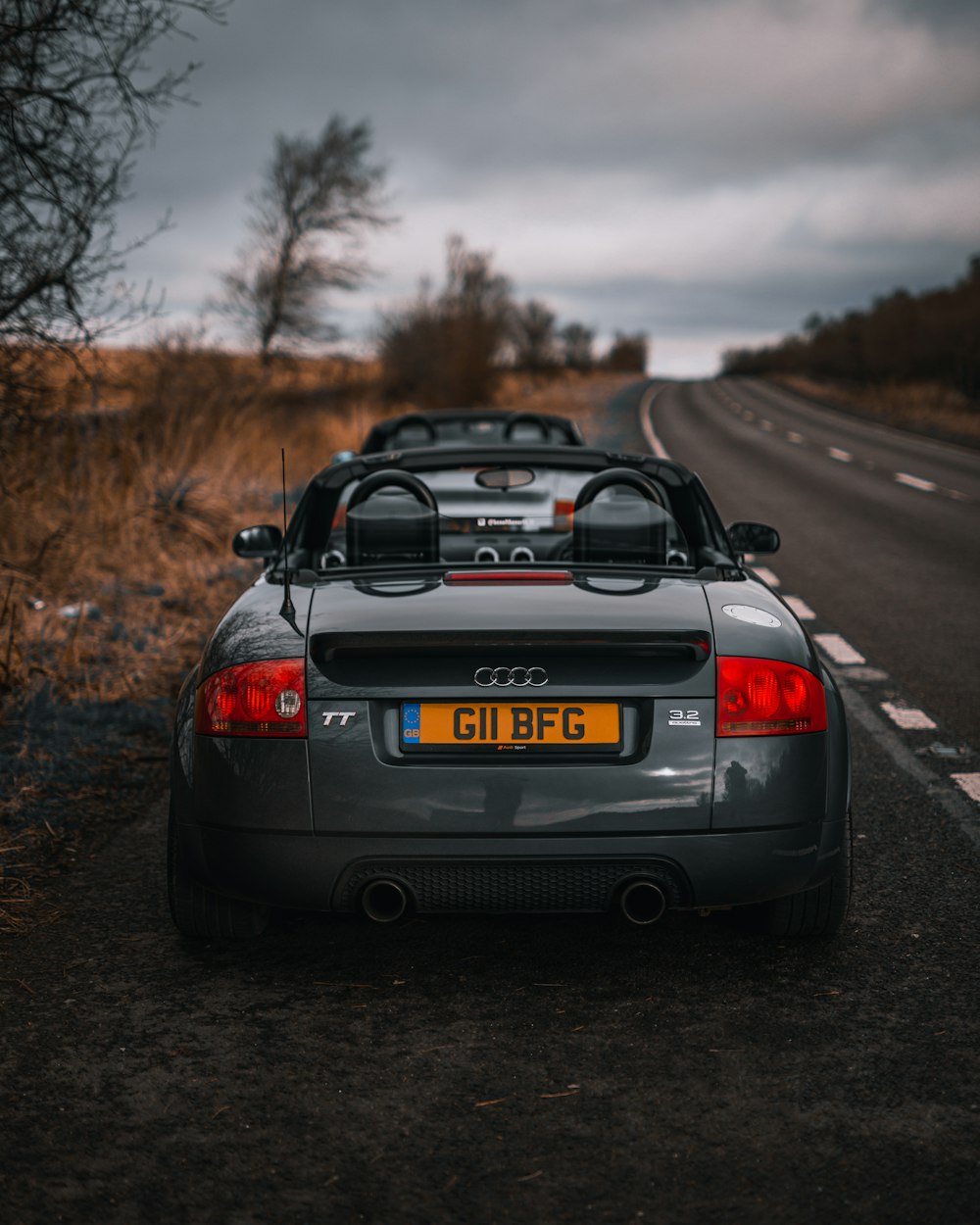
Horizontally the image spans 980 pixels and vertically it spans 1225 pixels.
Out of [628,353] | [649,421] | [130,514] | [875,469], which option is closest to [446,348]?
[649,421]

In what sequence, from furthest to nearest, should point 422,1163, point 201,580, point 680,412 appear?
point 680,412 → point 201,580 → point 422,1163

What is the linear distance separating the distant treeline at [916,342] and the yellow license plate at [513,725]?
4386 centimetres

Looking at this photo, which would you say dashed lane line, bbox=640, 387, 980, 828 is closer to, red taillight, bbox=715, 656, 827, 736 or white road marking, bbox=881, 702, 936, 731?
white road marking, bbox=881, 702, 936, 731

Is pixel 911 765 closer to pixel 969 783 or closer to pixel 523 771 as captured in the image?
pixel 969 783

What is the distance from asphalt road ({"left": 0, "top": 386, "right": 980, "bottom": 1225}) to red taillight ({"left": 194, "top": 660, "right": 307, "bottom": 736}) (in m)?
0.71

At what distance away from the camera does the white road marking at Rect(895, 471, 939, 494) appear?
20.0 m

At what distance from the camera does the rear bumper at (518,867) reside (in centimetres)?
321

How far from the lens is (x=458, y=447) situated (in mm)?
4785

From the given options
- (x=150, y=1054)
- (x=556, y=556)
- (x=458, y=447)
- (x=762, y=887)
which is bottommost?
(x=150, y=1054)

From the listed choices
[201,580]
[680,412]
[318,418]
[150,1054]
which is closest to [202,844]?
[150,1054]

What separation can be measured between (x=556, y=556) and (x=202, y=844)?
2.15 m

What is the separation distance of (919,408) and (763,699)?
4336 centimetres

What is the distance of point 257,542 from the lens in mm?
4707

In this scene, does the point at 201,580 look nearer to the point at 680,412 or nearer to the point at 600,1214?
the point at 600,1214
